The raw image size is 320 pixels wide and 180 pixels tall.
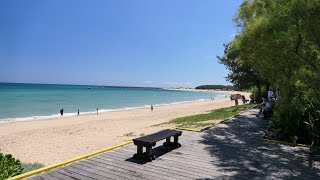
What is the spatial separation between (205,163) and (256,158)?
172 centimetres

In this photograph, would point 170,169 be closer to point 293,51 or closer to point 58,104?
point 293,51

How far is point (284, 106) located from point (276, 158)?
3732mm

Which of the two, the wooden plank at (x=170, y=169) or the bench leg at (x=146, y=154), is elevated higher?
the bench leg at (x=146, y=154)

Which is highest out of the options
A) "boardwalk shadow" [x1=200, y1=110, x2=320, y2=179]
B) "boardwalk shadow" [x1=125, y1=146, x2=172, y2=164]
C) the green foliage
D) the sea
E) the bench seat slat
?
the bench seat slat

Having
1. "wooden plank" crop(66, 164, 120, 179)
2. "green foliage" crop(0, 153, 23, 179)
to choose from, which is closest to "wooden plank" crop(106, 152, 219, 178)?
"wooden plank" crop(66, 164, 120, 179)

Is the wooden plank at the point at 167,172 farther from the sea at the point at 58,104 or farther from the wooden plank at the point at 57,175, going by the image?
the sea at the point at 58,104

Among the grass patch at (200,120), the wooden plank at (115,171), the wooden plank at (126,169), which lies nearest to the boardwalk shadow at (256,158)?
the wooden plank at (126,169)

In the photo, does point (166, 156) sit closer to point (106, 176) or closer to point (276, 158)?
point (106, 176)

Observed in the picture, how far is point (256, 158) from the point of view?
8.44m

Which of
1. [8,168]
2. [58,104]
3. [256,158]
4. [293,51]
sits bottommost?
[58,104]

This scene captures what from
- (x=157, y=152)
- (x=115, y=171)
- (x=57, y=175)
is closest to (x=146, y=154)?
(x=157, y=152)

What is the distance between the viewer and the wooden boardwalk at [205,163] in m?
6.68

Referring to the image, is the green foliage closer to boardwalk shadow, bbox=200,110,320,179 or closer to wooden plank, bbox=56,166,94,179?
wooden plank, bbox=56,166,94,179

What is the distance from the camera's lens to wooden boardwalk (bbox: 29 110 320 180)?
6.68 metres
